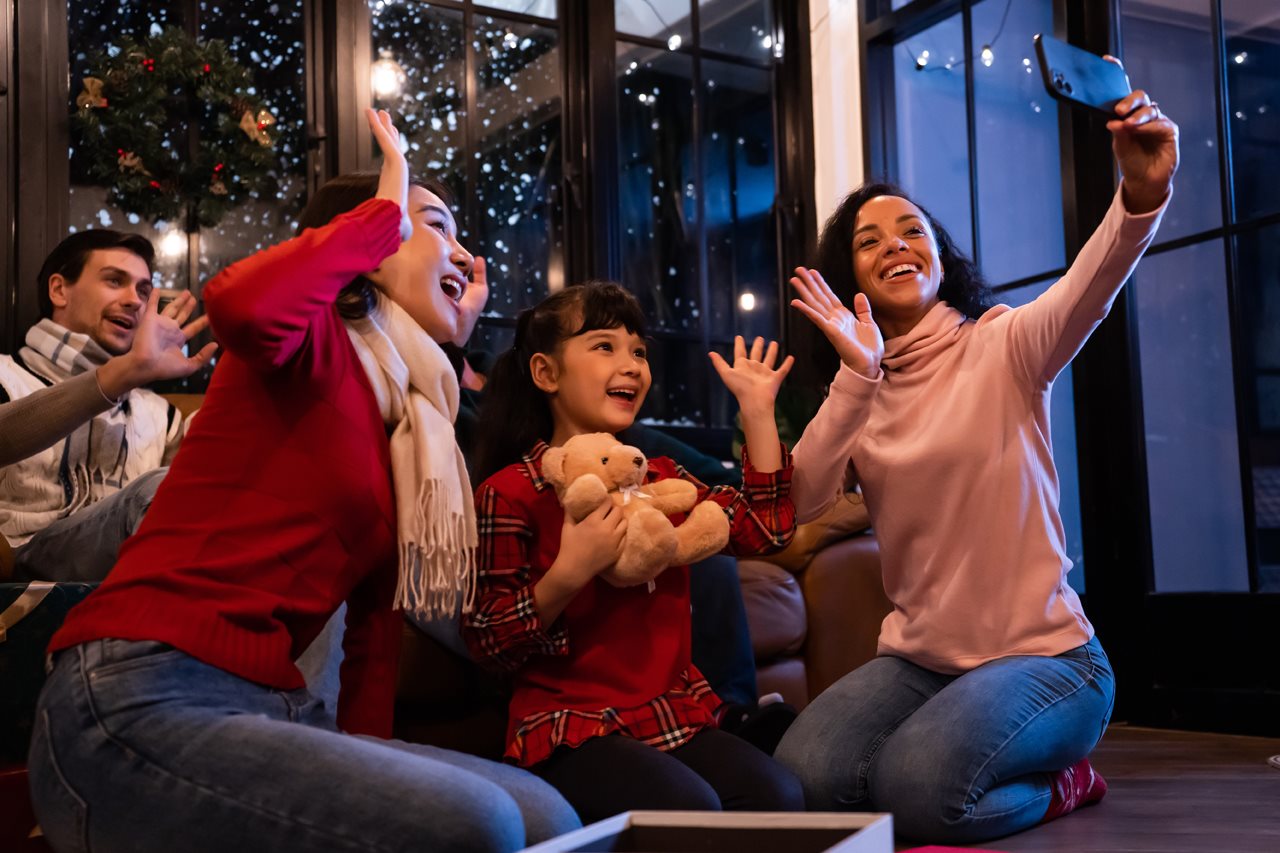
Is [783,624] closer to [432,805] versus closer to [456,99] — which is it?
[432,805]

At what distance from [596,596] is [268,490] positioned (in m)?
0.62

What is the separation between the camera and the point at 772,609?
2.92 meters

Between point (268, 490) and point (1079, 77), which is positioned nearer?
point (268, 490)

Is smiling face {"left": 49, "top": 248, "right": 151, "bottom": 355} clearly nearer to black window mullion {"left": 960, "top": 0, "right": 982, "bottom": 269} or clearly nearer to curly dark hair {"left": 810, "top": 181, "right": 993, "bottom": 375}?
curly dark hair {"left": 810, "top": 181, "right": 993, "bottom": 375}

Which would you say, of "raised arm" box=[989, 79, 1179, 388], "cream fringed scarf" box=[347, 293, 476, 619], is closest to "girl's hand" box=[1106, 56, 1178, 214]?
"raised arm" box=[989, 79, 1179, 388]

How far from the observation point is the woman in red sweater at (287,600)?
1095mm

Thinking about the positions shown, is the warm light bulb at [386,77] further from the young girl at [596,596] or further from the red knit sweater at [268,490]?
the red knit sweater at [268,490]

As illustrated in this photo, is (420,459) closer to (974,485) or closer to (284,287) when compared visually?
(284,287)

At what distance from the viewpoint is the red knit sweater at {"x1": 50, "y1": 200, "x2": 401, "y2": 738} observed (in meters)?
1.18

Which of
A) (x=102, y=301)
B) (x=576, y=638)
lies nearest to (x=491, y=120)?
(x=102, y=301)

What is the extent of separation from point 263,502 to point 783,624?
6.14 ft

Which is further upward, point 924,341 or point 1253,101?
point 1253,101

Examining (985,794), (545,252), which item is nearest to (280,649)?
(985,794)

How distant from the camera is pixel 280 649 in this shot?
4.05 ft
